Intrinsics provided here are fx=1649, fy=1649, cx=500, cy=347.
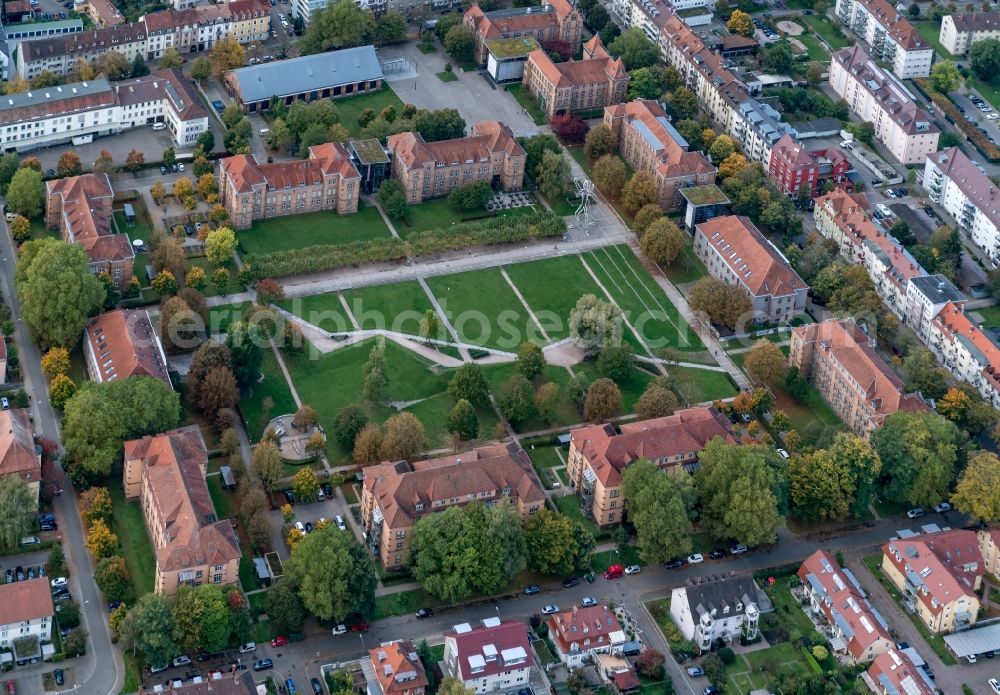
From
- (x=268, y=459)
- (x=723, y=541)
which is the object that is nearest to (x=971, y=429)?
(x=723, y=541)

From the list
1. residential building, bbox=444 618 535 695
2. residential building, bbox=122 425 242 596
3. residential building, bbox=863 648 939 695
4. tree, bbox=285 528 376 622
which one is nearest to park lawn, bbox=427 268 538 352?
residential building, bbox=122 425 242 596

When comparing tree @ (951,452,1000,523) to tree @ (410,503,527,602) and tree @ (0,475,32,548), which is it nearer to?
tree @ (410,503,527,602)

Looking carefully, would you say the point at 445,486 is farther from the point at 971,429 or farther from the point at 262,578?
the point at 971,429

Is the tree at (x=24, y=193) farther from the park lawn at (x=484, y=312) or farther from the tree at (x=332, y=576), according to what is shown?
the tree at (x=332, y=576)

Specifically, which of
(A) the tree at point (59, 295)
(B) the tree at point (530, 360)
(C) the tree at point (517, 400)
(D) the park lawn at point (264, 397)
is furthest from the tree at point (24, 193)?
(C) the tree at point (517, 400)

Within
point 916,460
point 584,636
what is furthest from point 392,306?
point 916,460

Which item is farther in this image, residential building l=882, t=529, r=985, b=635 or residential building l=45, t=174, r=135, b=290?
residential building l=45, t=174, r=135, b=290

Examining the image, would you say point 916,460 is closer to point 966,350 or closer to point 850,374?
point 850,374
